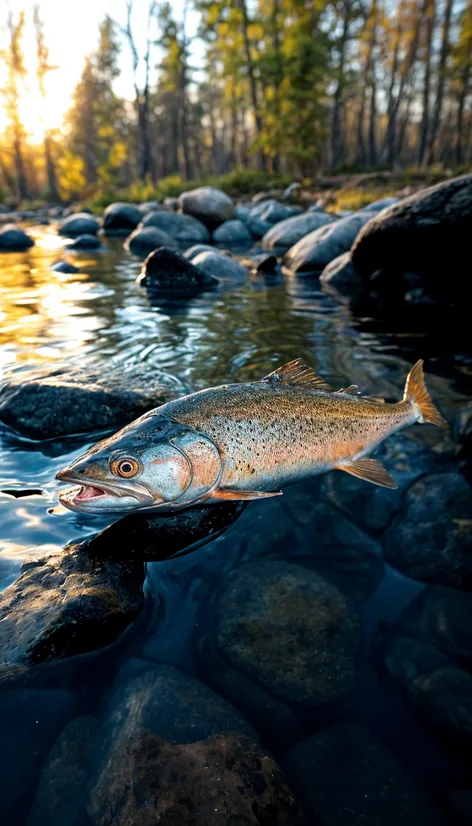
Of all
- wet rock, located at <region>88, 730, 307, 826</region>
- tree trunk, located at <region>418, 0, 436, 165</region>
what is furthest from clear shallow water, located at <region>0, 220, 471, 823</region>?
tree trunk, located at <region>418, 0, 436, 165</region>

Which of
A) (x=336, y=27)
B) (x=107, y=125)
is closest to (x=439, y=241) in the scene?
(x=336, y=27)

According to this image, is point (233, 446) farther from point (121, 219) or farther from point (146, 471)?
point (121, 219)

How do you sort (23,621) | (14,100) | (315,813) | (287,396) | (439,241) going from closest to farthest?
1. (315,813)
2. (23,621)
3. (287,396)
4. (439,241)
5. (14,100)

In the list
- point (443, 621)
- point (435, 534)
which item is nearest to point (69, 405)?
point (435, 534)

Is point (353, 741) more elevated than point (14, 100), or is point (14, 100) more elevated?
point (14, 100)

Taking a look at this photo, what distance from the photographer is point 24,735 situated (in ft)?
7.97

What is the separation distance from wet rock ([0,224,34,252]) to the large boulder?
19.4 meters

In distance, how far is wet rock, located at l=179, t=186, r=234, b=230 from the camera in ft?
70.9

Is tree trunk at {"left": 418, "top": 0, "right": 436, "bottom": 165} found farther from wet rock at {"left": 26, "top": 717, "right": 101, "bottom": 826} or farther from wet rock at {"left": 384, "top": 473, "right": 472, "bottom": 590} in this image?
wet rock at {"left": 26, "top": 717, "right": 101, "bottom": 826}

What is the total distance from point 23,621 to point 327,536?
2.25 m

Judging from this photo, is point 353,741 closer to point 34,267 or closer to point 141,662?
point 141,662

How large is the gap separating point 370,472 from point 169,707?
7.15 feet

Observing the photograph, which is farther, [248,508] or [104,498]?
[248,508]

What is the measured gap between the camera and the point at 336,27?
3528 cm
